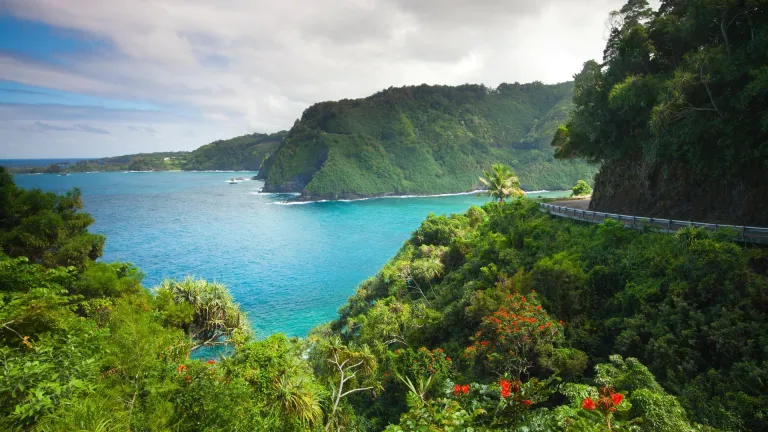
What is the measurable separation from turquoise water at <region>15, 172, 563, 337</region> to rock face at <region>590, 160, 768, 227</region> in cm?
2496

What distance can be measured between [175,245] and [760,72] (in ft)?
231

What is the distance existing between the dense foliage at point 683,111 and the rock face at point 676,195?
5 cm

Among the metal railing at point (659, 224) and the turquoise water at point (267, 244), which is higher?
the metal railing at point (659, 224)

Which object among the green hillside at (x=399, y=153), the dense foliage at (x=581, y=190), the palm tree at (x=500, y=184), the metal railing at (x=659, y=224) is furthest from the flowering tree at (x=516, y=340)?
the green hillside at (x=399, y=153)

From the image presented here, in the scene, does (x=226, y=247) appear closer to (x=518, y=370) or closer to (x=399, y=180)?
(x=518, y=370)

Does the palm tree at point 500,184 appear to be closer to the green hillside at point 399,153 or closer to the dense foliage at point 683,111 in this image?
the dense foliage at point 683,111

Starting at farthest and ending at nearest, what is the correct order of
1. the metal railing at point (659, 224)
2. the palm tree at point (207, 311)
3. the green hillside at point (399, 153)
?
the green hillside at point (399, 153), the palm tree at point (207, 311), the metal railing at point (659, 224)

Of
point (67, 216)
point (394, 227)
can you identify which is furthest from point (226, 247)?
point (67, 216)

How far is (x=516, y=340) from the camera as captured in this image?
11344 mm

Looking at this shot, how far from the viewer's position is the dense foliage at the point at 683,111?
1462cm

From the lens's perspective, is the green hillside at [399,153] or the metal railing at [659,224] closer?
the metal railing at [659,224]

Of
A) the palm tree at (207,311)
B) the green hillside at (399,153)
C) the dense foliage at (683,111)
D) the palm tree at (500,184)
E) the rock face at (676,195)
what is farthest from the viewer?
the green hillside at (399,153)

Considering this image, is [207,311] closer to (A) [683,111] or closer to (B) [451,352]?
(B) [451,352]

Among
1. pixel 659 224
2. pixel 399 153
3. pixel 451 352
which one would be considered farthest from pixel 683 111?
pixel 399 153
